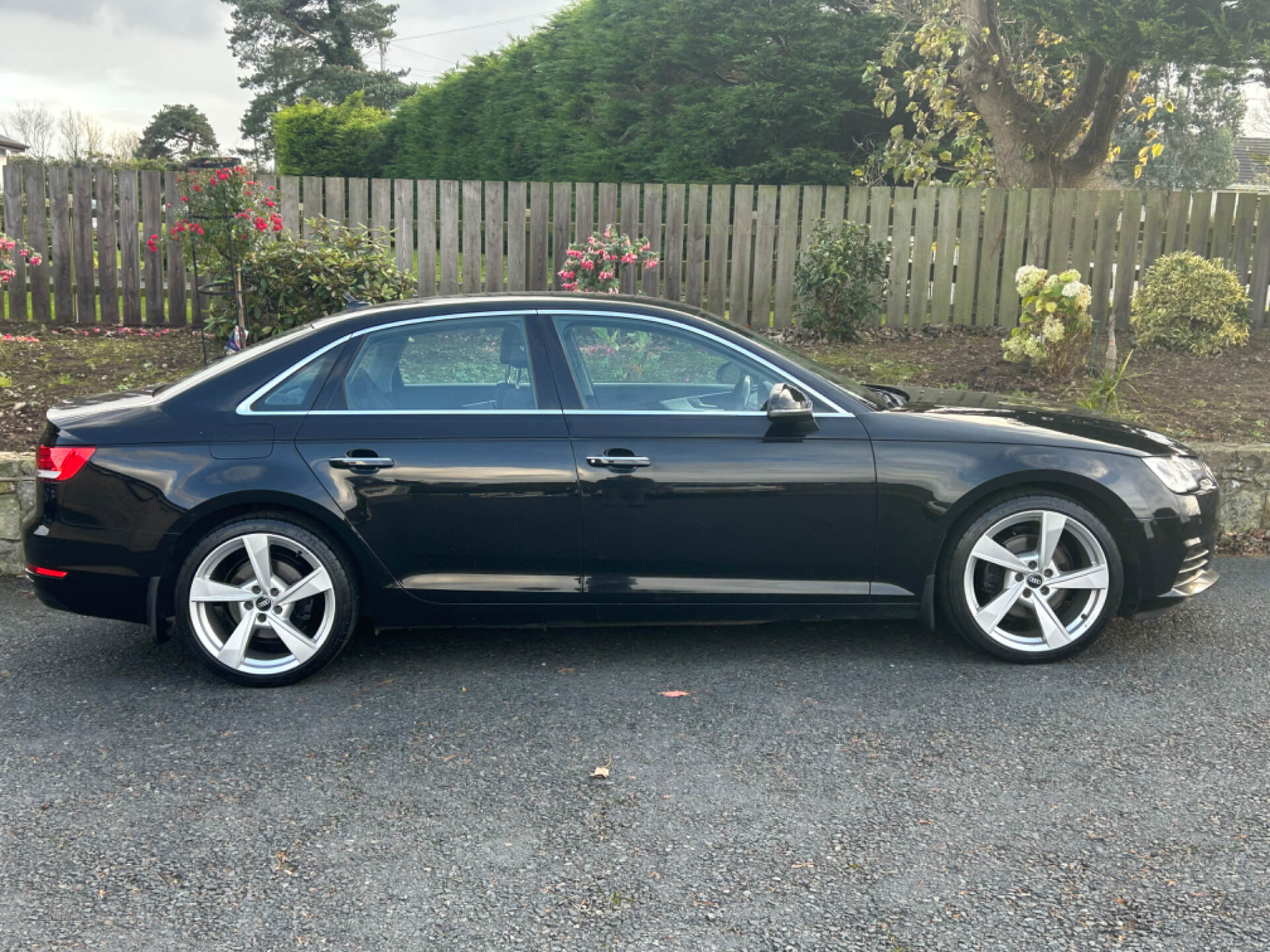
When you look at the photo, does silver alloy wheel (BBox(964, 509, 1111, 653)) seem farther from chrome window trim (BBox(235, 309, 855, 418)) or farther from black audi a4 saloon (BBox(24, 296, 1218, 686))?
chrome window trim (BBox(235, 309, 855, 418))

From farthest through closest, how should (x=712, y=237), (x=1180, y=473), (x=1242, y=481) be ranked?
(x=712, y=237), (x=1242, y=481), (x=1180, y=473)

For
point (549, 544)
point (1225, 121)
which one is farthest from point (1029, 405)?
point (1225, 121)

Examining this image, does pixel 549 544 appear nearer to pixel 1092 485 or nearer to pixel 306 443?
pixel 306 443

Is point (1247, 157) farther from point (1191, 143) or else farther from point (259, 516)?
point (259, 516)

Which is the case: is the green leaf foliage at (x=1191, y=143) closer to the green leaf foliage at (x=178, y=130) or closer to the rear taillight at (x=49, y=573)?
the rear taillight at (x=49, y=573)

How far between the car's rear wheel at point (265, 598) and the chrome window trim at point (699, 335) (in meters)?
1.17

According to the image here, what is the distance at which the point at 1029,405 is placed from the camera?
5.17 metres

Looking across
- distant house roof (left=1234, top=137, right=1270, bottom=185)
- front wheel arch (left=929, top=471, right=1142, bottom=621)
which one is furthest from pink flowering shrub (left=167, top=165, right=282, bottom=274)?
distant house roof (left=1234, top=137, right=1270, bottom=185)

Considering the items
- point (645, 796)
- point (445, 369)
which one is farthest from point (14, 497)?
point (645, 796)

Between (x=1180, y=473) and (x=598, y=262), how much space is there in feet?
22.5

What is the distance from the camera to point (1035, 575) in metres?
4.67

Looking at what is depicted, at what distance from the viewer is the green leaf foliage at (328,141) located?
2308 centimetres

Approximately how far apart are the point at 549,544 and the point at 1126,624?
8.98 feet

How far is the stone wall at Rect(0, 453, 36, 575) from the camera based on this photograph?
6.28 meters
